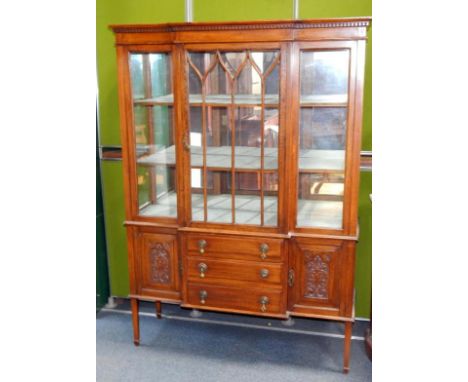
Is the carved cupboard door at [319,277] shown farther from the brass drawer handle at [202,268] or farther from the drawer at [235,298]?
the brass drawer handle at [202,268]

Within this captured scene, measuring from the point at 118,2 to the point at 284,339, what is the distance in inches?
92.4

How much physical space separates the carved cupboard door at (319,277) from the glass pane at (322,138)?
0.12 meters

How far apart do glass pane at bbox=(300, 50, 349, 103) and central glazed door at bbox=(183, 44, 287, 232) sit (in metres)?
0.13

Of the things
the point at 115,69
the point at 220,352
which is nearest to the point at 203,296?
the point at 220,352

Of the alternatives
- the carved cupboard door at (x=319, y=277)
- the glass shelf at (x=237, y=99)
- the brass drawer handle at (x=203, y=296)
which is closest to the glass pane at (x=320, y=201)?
the carved cupboard door at (x=319, y=277)

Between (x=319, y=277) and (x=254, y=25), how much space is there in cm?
130

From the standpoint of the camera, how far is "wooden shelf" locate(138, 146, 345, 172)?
226 centimetres

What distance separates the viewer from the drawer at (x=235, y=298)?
92.7 inches

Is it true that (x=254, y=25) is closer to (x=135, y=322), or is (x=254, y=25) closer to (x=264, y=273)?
(x=264, y=273)

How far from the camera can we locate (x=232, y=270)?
7.81 feet

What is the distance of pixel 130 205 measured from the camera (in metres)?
2.52

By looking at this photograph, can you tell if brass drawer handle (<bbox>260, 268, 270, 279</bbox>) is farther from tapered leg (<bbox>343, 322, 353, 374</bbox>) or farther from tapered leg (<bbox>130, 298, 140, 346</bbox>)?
tapered leg (<bbox>130, 298, 140, 346</bbox>)
